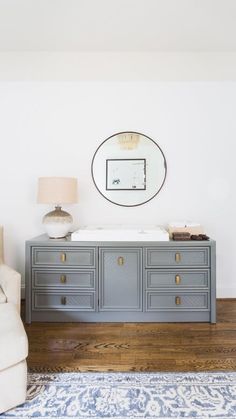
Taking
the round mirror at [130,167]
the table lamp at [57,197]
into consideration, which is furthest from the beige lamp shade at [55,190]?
the round mirror at [130,167]

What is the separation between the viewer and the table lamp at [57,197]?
232 centimetres

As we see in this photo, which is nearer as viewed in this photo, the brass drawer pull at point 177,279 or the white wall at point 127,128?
the brass drawer pull at point 177,279

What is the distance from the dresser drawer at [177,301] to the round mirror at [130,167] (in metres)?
0.97

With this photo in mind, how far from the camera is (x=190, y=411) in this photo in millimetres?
1329

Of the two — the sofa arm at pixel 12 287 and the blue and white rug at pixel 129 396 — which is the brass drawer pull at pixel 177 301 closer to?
the blue and white rug at pixel 129 396

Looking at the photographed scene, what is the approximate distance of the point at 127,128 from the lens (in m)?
2.79

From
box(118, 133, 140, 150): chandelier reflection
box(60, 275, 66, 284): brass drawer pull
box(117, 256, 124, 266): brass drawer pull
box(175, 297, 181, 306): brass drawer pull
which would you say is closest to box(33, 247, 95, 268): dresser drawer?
box(60, 275, 66, 284): brass drawer pull

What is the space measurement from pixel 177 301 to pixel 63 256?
1067 mm

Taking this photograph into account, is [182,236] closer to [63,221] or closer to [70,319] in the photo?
[63,221]

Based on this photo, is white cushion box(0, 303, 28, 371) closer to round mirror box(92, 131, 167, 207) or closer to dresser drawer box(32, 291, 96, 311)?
dresser drawer box(32, 291, 96, 311)

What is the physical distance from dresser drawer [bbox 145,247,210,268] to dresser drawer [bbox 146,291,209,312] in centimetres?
25

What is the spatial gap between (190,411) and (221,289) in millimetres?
1678

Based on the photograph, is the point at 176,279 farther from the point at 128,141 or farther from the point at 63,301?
the point at 128,141

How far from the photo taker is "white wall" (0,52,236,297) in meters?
2.78
